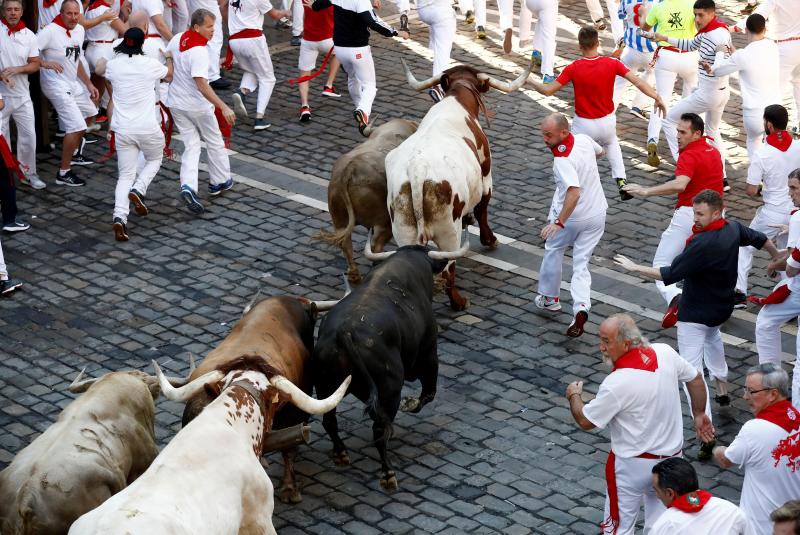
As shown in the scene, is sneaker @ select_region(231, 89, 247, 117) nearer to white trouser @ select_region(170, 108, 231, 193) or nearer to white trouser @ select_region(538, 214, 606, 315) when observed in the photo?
white trouser @ select_region(170, 108, 231, 193)

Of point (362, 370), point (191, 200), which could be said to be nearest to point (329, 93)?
point (191, 200)

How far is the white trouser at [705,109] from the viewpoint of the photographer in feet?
47.8

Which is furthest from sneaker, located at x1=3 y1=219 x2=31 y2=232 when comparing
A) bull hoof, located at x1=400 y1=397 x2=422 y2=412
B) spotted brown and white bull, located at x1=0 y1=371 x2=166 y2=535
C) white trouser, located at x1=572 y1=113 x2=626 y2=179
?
white trouser, located at x1=572 y1=113 x2=626 y2=179

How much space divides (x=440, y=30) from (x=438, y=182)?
19.7 ft

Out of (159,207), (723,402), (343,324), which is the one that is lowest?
(159,207)

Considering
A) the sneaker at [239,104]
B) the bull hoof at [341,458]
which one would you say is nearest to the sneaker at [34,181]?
the sneaker at [239,104]

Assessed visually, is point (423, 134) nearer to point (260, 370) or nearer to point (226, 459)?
point (260, 370)

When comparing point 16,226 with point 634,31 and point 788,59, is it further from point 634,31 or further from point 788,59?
point 788,59

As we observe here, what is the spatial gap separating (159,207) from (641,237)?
5447 millimetres

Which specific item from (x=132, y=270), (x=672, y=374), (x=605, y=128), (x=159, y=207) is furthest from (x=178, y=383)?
(x=605, y=128)

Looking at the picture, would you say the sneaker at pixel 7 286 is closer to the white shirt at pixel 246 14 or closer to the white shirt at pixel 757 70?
the white shirt at pixel 246 14

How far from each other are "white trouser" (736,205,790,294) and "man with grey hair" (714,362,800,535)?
4318mm

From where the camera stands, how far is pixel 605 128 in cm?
1386

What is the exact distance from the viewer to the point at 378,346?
365 inches
